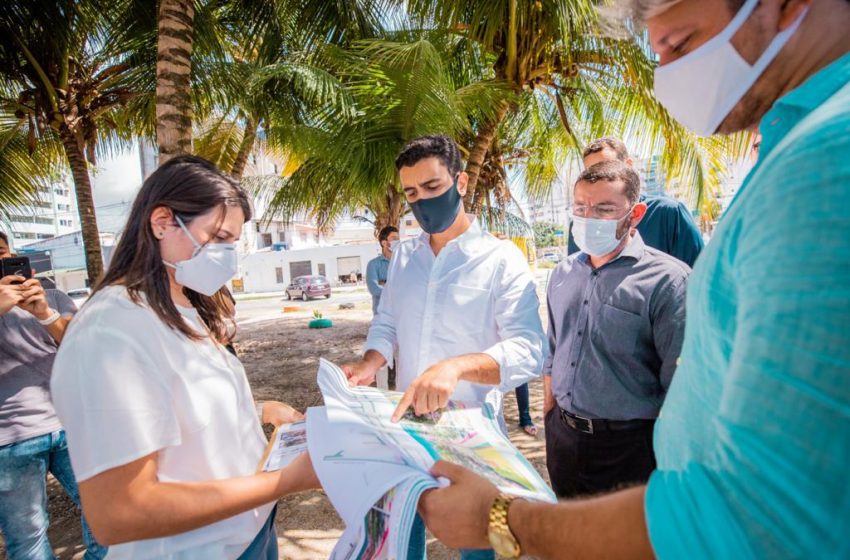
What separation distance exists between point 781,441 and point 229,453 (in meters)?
1.21

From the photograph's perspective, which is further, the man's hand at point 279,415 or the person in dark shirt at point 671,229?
the person in dark shirt at point 671,229

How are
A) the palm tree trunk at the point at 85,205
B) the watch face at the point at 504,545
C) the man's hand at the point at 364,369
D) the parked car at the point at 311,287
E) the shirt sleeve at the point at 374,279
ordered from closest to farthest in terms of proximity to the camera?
the watch face at the point at 504,545, the man's hand at the point at 364,369, the palm tree trunk at the point at 85,205, the shirt sleeve at the point at 374,279, the parked car at the point at 311,287

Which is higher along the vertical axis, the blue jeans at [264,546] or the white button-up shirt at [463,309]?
the white button-up shirt at [463,309]

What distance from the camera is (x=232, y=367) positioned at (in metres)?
1.35

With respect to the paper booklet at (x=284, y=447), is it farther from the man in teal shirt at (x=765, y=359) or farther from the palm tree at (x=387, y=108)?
the palm tree at (x=387, y=108)

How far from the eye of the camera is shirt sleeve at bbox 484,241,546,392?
161 cm

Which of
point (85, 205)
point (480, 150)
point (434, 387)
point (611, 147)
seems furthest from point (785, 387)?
point (85, 205)

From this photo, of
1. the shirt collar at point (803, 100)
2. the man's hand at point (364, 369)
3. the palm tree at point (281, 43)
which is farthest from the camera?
the palm tree at point (281, 43)

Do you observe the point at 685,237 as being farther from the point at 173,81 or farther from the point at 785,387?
the point at 173,81

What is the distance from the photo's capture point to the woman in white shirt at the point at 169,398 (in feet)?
3.08

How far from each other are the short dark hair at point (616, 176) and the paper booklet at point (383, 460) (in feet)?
4.54

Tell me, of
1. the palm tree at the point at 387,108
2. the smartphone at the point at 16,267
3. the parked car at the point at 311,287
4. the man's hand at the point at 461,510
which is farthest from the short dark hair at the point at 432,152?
the parked car at the point at 311,287

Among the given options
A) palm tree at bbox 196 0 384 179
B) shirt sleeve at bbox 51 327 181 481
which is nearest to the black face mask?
shirt sleeve at bbox 51 327 181 481

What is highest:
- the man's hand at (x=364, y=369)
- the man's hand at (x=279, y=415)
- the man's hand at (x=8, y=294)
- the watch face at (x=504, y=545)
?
the man's hand at (x=8, y=294)
